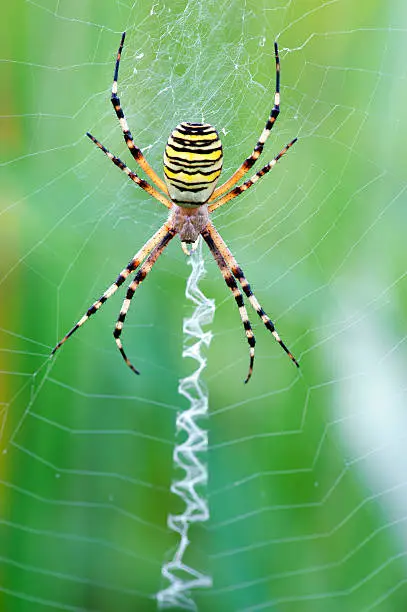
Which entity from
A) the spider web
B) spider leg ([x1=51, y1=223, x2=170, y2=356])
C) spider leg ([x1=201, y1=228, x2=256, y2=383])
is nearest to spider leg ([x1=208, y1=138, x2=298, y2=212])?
the spider web

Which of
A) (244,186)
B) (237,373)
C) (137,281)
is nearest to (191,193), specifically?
(244,186)

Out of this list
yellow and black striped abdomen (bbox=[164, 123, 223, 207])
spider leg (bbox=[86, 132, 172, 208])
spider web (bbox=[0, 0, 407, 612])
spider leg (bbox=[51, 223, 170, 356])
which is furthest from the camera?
spider leg (bbox=[51, 223, 170, 356])

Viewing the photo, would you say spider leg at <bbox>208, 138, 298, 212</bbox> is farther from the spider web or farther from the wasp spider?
the spider web

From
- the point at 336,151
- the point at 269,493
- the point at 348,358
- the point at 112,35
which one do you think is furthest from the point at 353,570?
the point at 112,35

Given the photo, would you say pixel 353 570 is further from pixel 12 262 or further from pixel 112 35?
pixel 112 35

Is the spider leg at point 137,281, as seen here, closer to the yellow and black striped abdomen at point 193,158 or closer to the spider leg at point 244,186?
the spider leg at point 244,186

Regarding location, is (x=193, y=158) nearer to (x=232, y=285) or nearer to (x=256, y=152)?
→ (x=256, y=152)
